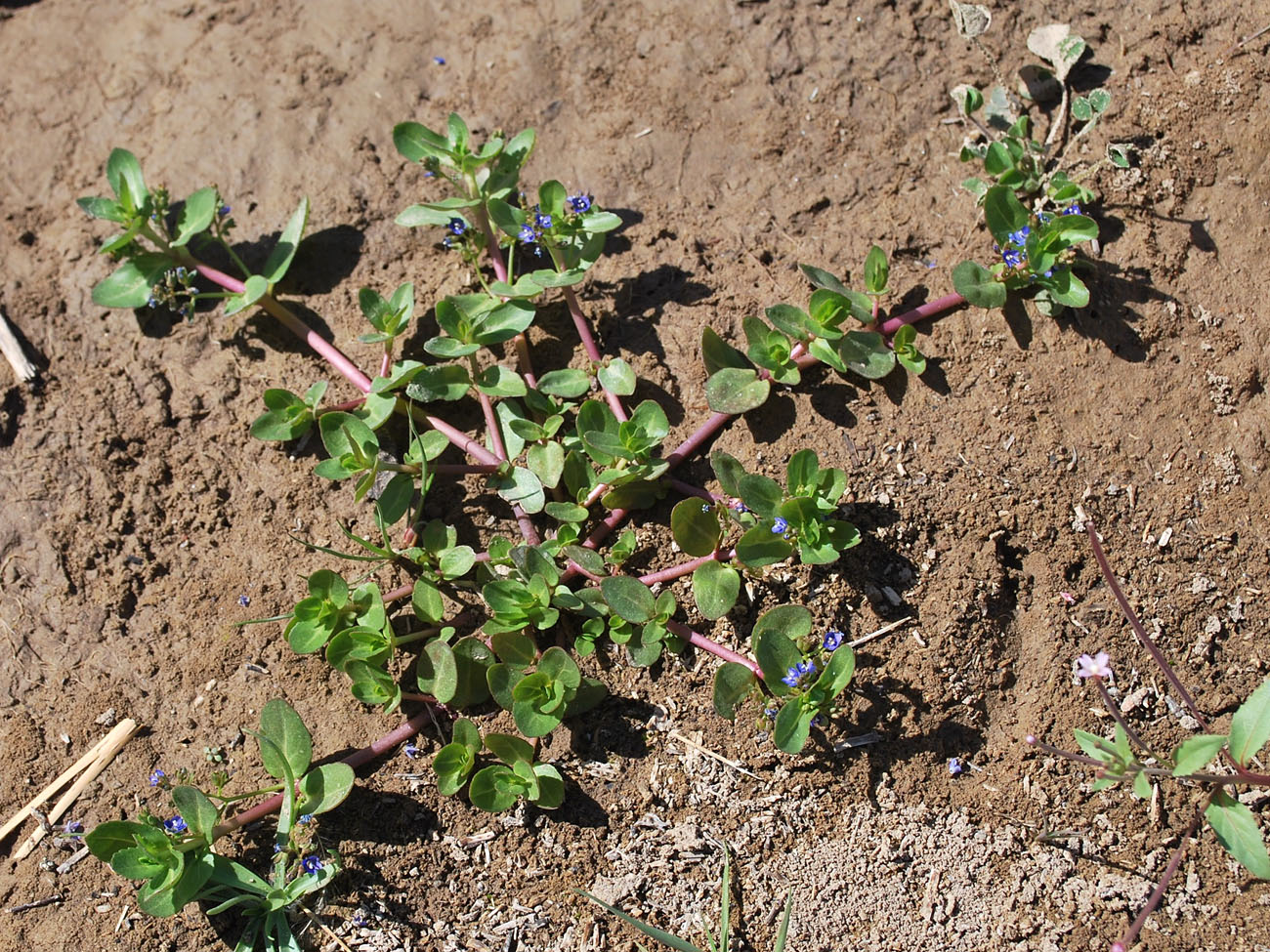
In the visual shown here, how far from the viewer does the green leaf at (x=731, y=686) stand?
11.4 ft

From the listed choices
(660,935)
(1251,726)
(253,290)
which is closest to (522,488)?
(253,290)

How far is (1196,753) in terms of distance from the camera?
9.80 feet

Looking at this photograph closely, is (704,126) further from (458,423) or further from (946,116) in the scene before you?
(458,423)

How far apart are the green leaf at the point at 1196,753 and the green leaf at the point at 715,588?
1.45 meters

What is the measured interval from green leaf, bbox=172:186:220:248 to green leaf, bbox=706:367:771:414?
219 cm

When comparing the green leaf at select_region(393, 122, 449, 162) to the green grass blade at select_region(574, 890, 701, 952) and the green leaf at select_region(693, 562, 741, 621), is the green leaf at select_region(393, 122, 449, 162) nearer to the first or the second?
the green leaf at select_region(693, 562, 741, 621)

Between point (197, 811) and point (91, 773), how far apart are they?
22.3 inches

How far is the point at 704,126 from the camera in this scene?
14.4 ft

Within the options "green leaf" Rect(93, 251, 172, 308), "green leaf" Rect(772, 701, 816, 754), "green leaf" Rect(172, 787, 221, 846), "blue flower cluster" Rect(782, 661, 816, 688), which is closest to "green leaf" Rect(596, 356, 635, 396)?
"blue flower cluster" Rect(782, 661, 816, 688)

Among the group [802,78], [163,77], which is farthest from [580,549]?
[163,77]

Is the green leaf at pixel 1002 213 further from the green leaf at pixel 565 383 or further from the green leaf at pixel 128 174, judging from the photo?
the green leaf at pixel 128 174

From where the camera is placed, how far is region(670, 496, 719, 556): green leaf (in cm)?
358

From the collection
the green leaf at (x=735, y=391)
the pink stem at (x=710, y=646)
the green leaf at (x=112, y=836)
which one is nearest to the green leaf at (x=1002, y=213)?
the green leaf at (x=735, y=391)

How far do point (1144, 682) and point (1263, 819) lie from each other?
54cm
